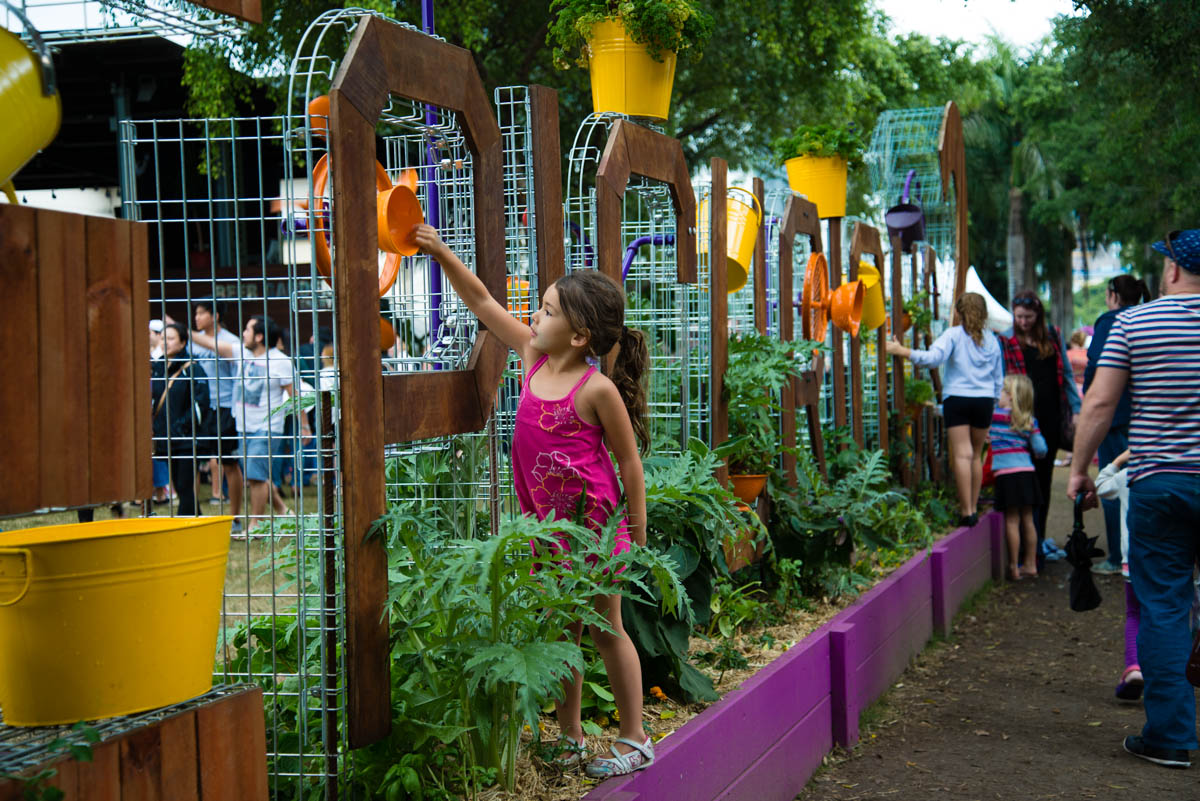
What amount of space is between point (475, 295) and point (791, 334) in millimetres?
3858

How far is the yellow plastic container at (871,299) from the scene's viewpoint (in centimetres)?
808

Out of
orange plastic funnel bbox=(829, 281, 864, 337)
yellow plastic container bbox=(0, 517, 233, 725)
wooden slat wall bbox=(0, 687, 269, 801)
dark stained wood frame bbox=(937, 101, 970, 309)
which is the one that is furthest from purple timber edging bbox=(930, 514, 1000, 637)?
yellow plastic container bbox=(0, 517, 233, 725)

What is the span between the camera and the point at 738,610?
5133mm

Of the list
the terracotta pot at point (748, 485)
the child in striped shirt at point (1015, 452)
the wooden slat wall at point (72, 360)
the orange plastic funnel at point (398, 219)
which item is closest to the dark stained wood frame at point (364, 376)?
the orange plastic funnel at point (398, 219)

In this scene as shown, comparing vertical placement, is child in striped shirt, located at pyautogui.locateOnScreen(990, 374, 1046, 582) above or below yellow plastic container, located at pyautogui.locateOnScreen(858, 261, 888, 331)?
below

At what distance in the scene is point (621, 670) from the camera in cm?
332

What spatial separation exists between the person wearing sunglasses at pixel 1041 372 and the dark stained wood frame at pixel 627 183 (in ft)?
15.2

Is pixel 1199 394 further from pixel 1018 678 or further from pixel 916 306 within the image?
pixel 916 306

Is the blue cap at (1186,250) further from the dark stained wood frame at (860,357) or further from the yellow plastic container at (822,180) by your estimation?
the yellow plastic container at (822,180)

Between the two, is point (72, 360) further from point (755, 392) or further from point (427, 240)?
point (755, 392)

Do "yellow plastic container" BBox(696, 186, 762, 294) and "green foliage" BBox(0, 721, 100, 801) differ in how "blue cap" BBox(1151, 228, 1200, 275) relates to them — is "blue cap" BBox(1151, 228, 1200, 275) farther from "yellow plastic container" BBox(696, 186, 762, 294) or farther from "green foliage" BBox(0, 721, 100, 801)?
"green foliage" BBox(0, 721, 100, 801)

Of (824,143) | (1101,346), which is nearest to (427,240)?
(1101,346)

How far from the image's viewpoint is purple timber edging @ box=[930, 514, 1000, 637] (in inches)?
279

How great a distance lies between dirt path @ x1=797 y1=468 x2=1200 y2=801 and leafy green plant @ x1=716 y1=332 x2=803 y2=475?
1.29 meters
